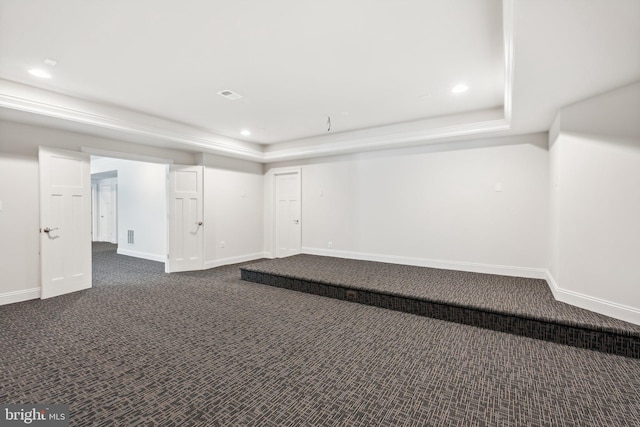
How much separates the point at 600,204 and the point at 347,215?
12.5 ft

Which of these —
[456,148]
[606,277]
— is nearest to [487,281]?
[606,277]

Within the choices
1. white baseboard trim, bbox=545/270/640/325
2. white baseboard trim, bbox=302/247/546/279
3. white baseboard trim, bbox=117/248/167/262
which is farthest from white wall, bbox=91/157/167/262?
white baseboard trim, bbox=545/270/640/325

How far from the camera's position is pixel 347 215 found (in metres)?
6.08

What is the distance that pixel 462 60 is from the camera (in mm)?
2895

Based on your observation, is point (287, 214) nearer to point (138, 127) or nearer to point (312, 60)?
point (138, 127)

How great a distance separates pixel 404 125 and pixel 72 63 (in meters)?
4.32

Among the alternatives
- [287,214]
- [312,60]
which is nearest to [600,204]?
[312,60]

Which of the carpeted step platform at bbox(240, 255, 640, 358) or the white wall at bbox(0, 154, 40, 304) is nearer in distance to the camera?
the carpeted step platform at bbox(240, 255, 640, 358)

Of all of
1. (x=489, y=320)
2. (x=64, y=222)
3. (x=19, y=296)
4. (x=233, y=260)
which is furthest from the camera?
(x=233, y=260)

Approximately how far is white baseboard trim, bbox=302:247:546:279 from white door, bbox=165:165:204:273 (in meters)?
2.42

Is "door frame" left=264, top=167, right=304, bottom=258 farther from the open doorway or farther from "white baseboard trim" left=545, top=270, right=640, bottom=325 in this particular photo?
the open doorway

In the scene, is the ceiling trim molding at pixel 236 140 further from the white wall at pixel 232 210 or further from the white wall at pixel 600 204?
the white wall at pixel 600 204

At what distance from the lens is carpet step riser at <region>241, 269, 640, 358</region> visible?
2.60m

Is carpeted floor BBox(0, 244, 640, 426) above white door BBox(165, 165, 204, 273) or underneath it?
underneath
